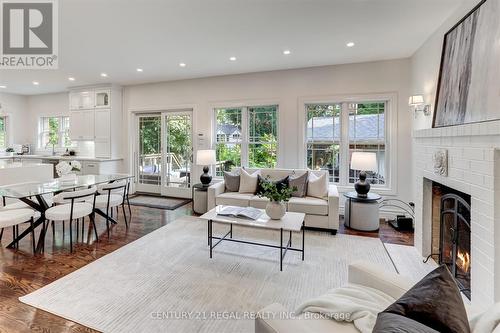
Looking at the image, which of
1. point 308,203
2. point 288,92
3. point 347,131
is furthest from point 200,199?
point 347,131

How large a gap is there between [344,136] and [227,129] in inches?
94.8

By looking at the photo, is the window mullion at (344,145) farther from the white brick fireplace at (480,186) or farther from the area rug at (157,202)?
the area rug at (157,202)

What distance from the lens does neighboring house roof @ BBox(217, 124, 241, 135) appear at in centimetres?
539

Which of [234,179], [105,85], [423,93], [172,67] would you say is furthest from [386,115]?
[105,85]

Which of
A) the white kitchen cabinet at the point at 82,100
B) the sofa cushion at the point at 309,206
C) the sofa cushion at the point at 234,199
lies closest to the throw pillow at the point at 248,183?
the sofa cushion at the point at 234,199

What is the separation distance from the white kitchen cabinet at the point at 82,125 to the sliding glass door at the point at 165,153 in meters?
1.16

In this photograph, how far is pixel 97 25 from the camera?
3.06 m

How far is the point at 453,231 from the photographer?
2.41 meters

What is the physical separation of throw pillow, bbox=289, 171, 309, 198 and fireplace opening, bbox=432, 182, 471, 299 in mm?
1735

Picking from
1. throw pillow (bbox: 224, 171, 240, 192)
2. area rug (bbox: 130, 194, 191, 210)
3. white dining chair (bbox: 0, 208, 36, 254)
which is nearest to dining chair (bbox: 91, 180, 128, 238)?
white dining chair (bbox: 0, 208, 36, 254)

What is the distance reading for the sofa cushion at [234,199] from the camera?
407 cm

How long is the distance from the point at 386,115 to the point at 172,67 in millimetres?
4043

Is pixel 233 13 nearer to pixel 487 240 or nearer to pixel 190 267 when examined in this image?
pixel 190 267

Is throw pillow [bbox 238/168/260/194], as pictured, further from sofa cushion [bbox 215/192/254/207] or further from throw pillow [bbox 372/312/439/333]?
throw pillow [bbox 372/312/439/333]
